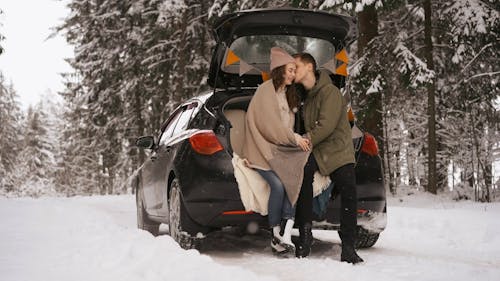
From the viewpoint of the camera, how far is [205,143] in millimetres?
5367

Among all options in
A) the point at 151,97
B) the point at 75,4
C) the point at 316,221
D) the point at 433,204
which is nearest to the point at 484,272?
the point at 316,221

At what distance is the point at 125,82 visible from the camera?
1033 inches

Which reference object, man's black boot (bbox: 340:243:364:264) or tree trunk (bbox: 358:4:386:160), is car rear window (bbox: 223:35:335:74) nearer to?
man's black boot (bbox: 340:243:364:264)

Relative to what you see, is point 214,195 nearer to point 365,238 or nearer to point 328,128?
point 328,128

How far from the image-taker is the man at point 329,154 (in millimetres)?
5023

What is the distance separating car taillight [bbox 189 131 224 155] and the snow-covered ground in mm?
895

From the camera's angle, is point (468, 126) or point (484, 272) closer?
point (484, 272)

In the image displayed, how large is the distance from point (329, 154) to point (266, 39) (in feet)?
4.82

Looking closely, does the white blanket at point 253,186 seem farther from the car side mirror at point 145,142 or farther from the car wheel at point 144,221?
the car wheel at point 144,221

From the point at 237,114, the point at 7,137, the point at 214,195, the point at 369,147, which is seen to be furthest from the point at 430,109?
the point at 7,137

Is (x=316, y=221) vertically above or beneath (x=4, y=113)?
beneath

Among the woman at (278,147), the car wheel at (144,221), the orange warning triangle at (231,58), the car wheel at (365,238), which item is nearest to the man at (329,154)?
the woman at (278,147)

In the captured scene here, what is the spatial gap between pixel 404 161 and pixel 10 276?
2500cm

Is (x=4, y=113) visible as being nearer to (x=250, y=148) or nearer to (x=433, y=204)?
(x=433, y=204)
